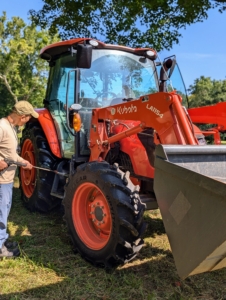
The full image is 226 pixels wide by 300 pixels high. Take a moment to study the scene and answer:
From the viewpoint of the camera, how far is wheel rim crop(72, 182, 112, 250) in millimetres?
3412

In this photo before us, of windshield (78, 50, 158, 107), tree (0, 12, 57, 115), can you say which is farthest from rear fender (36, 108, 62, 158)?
tree (0, 12, 57, 115)

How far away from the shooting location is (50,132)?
15.8 ft

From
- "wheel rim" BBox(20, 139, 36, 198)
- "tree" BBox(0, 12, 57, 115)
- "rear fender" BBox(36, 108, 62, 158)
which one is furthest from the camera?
"tree" BBox(0, 12, 57, 115)

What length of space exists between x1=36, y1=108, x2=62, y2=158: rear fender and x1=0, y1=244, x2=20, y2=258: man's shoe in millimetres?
1515

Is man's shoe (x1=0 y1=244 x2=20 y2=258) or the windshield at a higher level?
the windshield

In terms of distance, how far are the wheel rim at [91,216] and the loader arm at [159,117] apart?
1.84ft

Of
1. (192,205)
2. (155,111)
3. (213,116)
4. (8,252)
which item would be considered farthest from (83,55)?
(8,252)

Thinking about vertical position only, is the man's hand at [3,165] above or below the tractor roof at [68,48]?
below

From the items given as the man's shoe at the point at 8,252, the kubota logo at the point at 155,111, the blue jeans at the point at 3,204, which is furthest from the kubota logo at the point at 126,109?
the man's shoe at the point at 8,252

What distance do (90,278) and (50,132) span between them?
2319 mm

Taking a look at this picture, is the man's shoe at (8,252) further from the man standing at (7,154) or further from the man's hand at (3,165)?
the man's hand at (3,165)

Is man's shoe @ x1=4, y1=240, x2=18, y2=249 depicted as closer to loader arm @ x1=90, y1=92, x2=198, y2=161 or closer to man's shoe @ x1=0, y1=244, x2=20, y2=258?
man's shoe @ x1=0, y1=244, x2=20, y2=258

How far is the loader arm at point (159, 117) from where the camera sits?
2.95 m

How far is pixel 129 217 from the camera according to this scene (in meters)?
3.06
